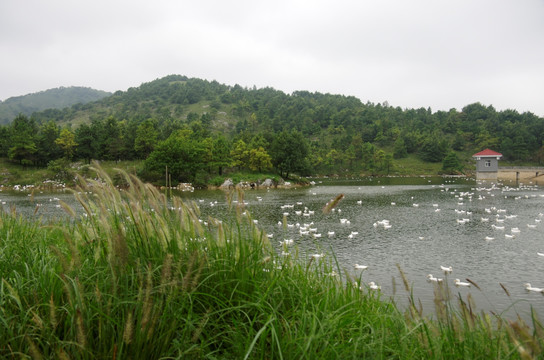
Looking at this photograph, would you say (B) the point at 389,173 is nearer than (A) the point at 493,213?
No

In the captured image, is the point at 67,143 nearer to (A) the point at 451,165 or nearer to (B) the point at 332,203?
(B) the point at 332,203

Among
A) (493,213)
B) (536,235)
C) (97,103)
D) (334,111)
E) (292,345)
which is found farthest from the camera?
(97,103)

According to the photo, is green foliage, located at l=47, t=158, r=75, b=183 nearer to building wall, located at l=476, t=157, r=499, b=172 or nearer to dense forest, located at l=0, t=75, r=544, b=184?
dense forest, located at l=0, t=75, r=544, b=184

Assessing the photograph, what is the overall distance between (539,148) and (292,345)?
104 m

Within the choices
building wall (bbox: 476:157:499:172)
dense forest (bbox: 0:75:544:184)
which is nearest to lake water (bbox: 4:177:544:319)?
dense forest (bbox: 0:75:544:184)

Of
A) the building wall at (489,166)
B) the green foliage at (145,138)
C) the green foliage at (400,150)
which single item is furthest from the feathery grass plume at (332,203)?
the green foliage at (400,150)

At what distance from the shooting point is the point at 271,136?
2386 inches

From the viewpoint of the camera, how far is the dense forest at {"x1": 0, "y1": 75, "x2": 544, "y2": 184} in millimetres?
52688

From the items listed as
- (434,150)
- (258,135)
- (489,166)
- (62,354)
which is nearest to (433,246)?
(62,354)

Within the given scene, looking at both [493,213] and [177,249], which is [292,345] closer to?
[177,249]

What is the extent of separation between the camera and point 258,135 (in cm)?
6125

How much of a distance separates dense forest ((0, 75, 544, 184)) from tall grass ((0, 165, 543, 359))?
142 ft

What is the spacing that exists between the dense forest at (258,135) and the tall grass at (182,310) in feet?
142

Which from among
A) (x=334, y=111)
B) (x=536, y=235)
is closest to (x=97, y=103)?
(x=334, y=111)
